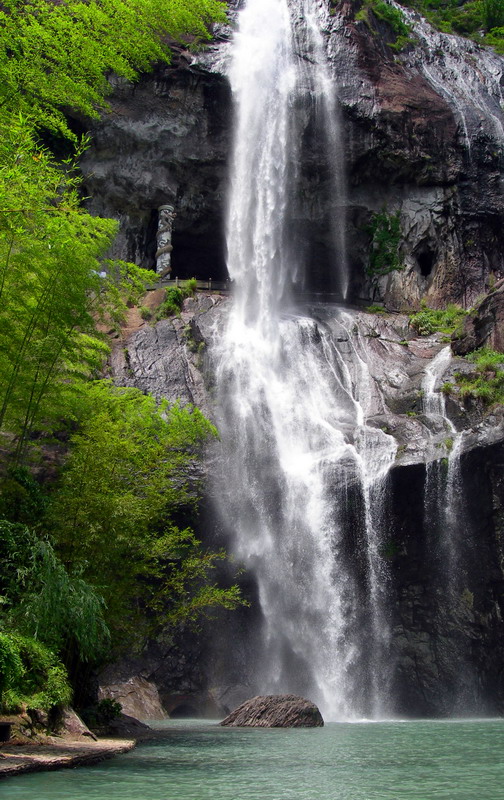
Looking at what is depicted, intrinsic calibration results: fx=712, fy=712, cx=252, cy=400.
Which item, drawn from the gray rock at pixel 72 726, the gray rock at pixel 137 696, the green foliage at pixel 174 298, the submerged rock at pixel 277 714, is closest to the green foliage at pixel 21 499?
the gray rock at pixel 72 726

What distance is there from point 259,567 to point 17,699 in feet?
43.5

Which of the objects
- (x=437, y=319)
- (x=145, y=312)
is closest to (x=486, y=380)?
(x=437, y=319)

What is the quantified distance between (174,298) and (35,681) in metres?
21.7

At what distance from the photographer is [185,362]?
2544cm

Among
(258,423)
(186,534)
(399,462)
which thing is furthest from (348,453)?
(186,534)

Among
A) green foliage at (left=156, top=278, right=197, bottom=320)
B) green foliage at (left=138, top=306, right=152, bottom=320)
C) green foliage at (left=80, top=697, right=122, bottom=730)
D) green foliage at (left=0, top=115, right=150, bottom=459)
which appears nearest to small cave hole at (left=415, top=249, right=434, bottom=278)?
green foliage at (left=156, top=278, right=197, bottom=320)

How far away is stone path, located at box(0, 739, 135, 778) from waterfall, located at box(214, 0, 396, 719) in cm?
1101

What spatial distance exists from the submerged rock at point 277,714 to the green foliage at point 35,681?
5824mm

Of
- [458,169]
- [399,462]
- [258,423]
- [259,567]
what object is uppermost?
[458,169]

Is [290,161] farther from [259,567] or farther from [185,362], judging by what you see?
[259,567]

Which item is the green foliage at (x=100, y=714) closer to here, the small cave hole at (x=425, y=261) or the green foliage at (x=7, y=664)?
the green foliage at (x=7, y=664)

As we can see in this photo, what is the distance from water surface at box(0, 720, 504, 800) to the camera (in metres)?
6.20

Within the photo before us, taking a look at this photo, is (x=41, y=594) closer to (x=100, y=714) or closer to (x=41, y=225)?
(x=100, y=714)

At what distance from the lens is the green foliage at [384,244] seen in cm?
3459
